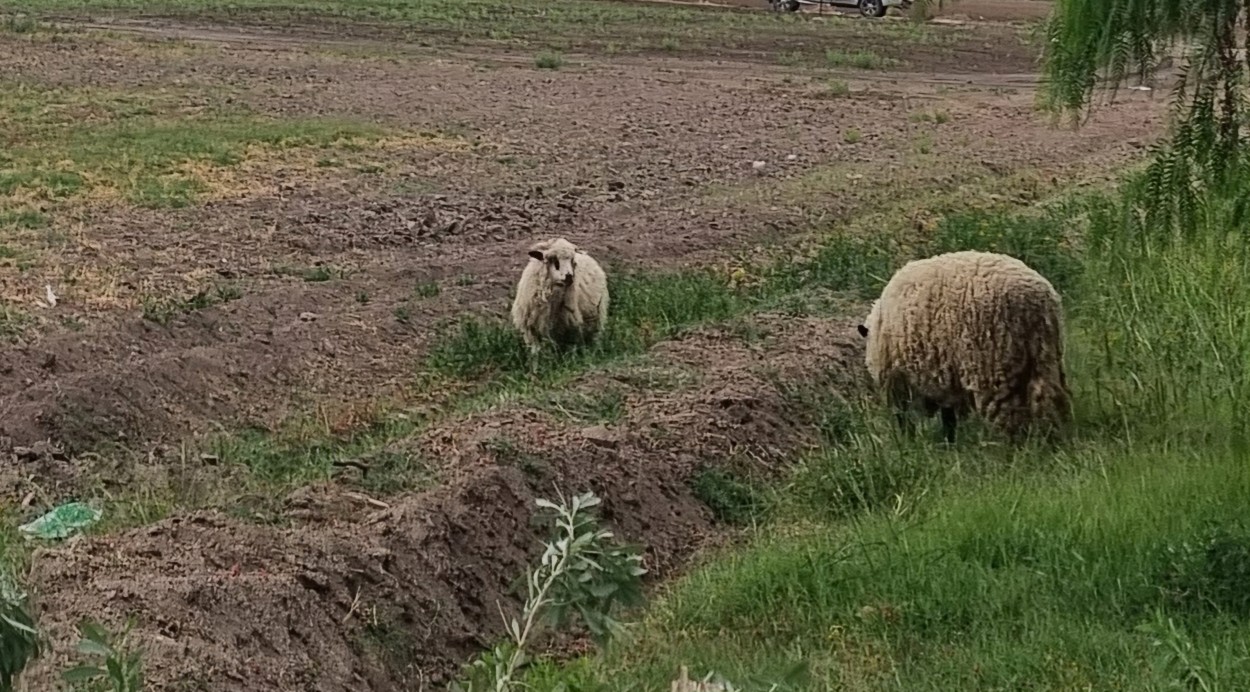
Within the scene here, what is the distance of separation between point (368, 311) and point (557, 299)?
1.71m

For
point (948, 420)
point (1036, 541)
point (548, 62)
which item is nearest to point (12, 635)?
point (1036, 541)

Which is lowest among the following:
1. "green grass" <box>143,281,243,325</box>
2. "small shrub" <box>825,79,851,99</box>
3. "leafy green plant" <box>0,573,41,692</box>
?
"green grass" <box>143,281,243,325</box>

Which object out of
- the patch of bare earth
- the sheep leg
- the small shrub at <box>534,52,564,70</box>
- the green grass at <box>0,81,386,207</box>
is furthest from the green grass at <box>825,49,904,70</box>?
the sheep leg

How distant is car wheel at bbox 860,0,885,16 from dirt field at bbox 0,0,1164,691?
783 inches

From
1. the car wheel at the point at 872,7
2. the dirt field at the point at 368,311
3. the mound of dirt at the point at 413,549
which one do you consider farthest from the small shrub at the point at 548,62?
the mound of dirt at the point at 413,549

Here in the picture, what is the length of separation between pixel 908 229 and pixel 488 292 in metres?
4.32

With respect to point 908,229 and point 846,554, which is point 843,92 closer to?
point 908,229

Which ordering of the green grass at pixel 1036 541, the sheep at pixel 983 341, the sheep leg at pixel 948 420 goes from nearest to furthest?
the green grass at pixel 1036 541
the sheep at pixel 983 341
the sheep leg at pixel 948 420

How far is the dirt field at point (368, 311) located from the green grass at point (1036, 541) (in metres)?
0.84

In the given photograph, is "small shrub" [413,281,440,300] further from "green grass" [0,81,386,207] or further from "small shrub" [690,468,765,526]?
"small shrub" [690,468,765,526]

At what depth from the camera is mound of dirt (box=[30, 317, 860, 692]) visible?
242 inches

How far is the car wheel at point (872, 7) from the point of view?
1948 inches

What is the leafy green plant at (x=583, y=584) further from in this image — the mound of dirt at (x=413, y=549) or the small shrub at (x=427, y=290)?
the small shrub at (x=427, y=290)

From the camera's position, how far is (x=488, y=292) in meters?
13.5
